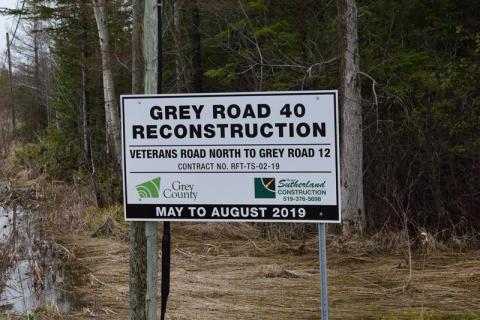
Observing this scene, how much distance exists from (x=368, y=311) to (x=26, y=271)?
5.28 meters

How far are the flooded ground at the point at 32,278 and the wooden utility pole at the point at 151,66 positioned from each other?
279 centimetres

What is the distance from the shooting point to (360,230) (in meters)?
9.66

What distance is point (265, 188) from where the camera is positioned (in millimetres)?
3678

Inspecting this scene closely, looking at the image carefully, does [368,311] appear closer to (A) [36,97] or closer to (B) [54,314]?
(B) [54,314]

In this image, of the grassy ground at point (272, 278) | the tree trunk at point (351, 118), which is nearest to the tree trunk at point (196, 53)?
the grassy ground at point (272, 278)

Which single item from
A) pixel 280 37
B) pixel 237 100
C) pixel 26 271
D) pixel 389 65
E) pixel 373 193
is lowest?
pixel 26 271

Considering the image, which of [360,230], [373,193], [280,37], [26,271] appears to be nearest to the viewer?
[26,271]

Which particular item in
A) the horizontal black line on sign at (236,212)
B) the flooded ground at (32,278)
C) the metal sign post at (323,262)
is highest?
the horizontal black line on sign at (236,212)

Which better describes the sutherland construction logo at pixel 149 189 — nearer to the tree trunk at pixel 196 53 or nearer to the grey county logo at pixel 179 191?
the grey county logo at pixel 179 191

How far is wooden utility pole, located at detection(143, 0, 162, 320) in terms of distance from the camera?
386 centimetres

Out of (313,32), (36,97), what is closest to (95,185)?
(313,32)

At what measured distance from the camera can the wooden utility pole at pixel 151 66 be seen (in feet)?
12.7

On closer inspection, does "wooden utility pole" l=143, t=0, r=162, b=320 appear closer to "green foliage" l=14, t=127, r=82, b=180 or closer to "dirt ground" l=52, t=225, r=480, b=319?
"dirt ground" l=52, t=225, r=480, b=319

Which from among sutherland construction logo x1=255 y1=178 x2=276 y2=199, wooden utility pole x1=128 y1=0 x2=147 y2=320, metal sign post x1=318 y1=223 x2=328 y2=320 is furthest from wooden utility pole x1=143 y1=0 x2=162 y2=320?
metal sign post x1=318 y1=223 x2=328 y2=320
